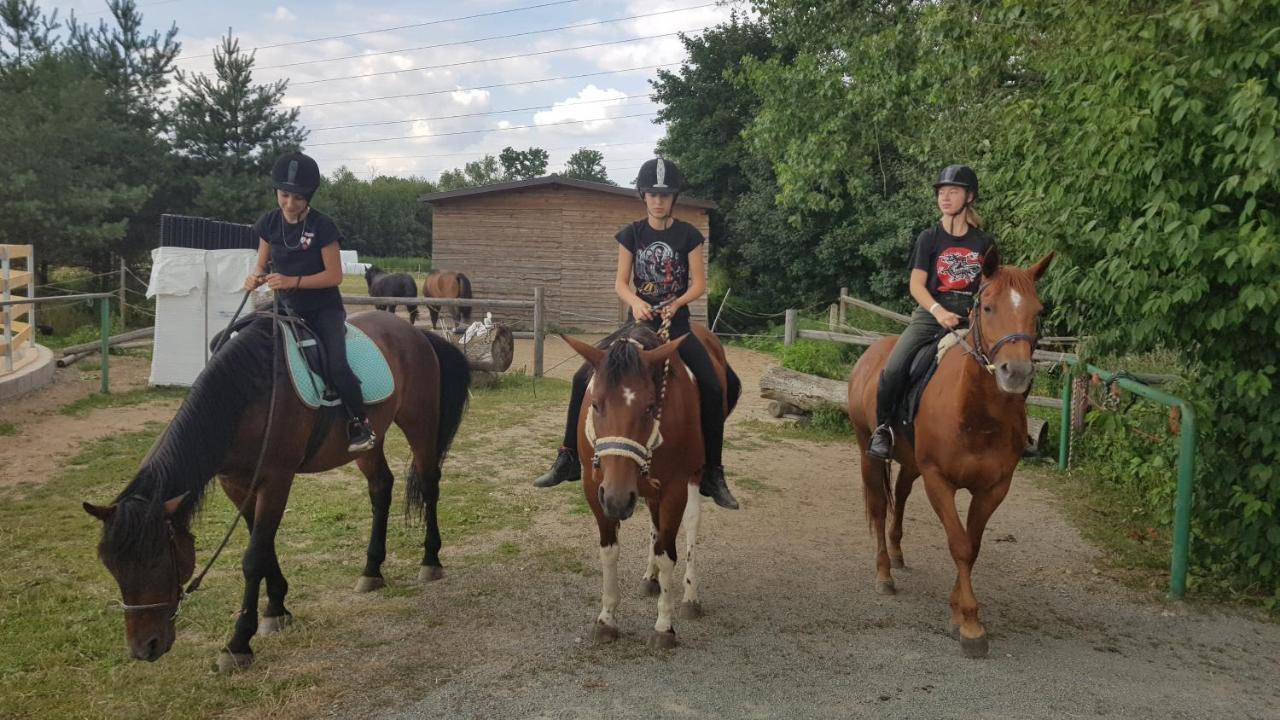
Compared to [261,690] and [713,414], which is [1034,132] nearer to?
[713,414]

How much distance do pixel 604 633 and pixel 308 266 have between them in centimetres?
261

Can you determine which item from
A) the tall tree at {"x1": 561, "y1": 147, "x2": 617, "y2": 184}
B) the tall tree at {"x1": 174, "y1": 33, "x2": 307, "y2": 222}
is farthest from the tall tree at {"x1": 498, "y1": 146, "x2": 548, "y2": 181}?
the tall tree at {"x1": 174, "y1": 33, "x2": 307, "y2": 222}

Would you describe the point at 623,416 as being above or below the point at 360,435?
above

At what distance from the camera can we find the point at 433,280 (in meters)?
20.0

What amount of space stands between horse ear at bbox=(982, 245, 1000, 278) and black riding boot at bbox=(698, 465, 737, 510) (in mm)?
1787

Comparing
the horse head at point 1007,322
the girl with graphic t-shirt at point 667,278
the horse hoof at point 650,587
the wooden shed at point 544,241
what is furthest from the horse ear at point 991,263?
the wooden shed at point 544,241

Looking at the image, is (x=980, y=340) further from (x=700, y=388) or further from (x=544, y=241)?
(x=544, y=241)

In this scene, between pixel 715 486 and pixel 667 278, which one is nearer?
pixel 667 278

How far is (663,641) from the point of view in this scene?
13.9 ft

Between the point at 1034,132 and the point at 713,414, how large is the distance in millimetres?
3377

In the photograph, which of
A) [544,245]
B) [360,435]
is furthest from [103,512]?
[544,245]

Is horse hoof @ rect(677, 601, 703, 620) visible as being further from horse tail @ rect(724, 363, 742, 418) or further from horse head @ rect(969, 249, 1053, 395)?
horse head @ rect(969, 249, 1053, 395)

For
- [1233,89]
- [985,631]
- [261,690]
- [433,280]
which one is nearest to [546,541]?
[261,690]

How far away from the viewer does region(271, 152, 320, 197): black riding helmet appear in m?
4.59
